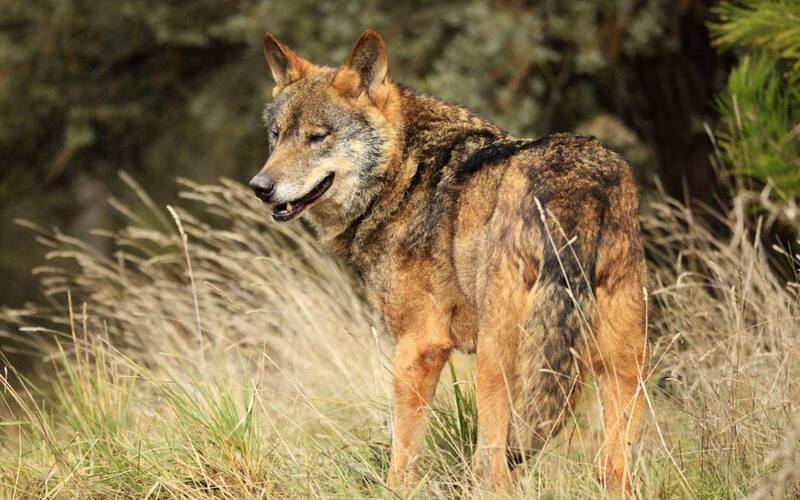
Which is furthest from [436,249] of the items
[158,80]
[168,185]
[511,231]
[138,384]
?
[168,185]

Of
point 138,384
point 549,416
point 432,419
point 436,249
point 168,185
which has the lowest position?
point 168,185

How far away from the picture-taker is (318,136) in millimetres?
4758

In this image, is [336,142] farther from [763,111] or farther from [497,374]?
[763,111]

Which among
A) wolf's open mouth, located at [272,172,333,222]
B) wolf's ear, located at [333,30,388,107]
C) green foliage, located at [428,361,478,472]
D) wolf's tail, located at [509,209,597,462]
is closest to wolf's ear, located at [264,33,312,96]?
wolf's ear, located at [333,30,388,107]

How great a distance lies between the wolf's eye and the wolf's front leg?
1.03 meters

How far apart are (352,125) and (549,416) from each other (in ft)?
5.95

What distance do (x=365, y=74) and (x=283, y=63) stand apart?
2.12 feet

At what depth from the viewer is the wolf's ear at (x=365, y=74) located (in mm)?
4781

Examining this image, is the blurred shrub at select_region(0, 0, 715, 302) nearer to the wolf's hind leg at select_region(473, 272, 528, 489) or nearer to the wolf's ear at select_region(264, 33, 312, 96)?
the wolf's ear at select_region(264, 33, 312, 96)

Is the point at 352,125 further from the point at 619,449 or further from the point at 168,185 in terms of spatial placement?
the point at 168,185

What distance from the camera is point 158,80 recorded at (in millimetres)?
10320

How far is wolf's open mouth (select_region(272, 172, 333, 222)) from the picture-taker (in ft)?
15.1

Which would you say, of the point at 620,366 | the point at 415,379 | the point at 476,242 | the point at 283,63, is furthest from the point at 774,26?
the point at 415,379

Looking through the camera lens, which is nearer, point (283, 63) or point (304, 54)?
point (283, 63)
